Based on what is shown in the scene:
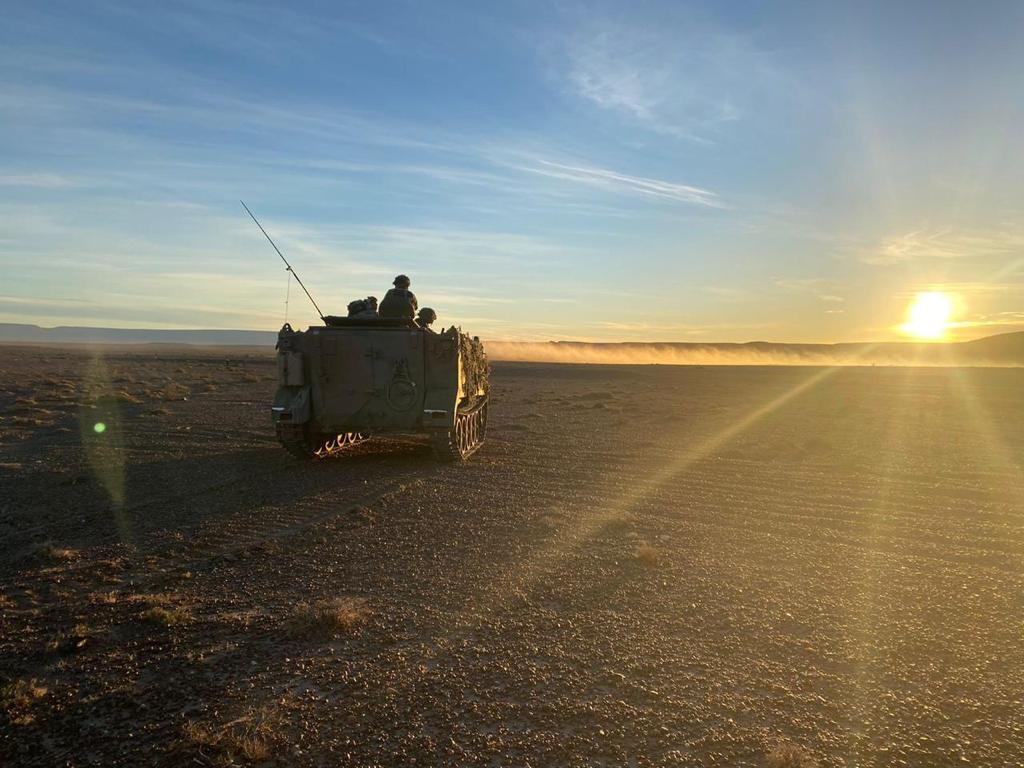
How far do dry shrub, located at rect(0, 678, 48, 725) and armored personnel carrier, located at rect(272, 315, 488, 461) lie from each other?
29.3 feet

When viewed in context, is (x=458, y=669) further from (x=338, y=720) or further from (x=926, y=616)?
→ (x=926, y=616)

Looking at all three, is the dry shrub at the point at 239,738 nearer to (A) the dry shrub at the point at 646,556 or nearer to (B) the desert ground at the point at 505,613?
(B) the desert ground at the point at 505,613

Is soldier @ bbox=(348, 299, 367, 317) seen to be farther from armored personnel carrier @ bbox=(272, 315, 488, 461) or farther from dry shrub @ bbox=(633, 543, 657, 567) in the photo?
dry shrub @ bbox=(633, 543, 657, 567)

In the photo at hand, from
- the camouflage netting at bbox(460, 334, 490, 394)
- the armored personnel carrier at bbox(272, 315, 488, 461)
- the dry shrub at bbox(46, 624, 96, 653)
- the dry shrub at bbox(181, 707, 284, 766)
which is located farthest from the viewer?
the camouflage netting at bbox(460, 334, 490, 394)

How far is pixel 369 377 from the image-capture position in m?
13.7

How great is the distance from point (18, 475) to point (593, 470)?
9.38 meters

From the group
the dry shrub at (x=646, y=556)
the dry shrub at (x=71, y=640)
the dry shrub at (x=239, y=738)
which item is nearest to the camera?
the dry shrub at (x=239, y=738)

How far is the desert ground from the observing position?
13.9ft

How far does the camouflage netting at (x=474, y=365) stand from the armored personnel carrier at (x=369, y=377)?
92cm

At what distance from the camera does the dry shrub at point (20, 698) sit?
427 centimetres

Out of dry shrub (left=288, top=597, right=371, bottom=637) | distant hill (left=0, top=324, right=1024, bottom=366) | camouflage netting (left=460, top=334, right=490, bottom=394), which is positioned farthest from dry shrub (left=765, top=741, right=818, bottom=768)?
distant hill (left=0, top=324, right=1024, bottom=366)

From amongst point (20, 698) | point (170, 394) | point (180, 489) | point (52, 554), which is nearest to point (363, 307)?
point (180, 489)

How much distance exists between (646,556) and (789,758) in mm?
3730

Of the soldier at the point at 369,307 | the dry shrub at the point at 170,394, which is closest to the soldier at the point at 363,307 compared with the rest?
the soldier at the point at 369,307
